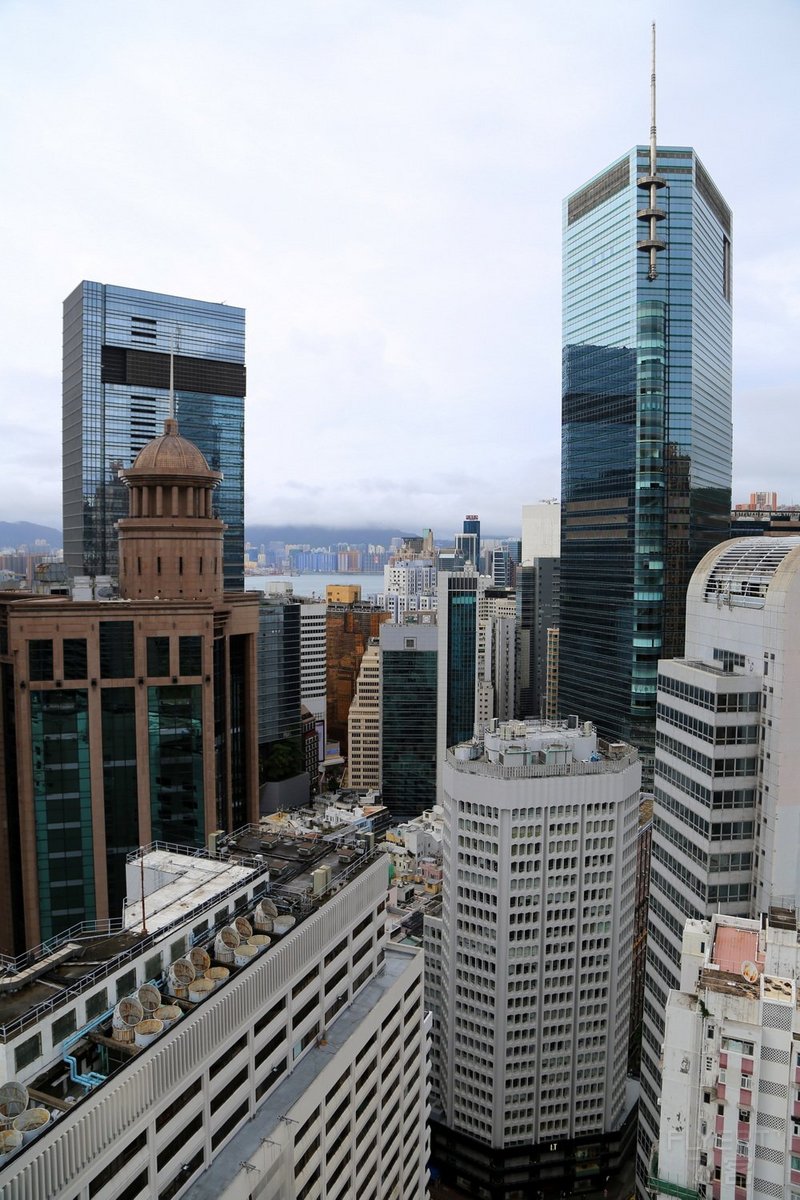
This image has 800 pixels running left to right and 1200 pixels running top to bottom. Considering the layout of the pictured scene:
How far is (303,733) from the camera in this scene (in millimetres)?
144500

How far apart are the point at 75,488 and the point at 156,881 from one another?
10864cm

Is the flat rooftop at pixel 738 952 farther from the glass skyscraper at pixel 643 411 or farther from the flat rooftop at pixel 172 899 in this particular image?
the glass skyscraper at pixel 643 411

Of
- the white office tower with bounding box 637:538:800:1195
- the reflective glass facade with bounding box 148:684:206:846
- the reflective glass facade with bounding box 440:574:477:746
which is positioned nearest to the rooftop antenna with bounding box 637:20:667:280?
the reflective glass facade with bounding box 440:574:477:746

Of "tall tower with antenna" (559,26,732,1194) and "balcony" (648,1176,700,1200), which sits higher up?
"tall tower with antenna" (559,26,732,1194)

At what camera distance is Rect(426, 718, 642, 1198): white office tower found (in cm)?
6297

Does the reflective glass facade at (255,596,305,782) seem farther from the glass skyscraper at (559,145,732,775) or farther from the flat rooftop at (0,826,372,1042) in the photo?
the flat rooftop at (0,826,372,1042)

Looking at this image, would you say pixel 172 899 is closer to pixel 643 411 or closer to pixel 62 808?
pixel 62 808

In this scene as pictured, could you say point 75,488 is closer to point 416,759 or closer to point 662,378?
point 416,759

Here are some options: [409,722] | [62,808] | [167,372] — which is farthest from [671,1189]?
[167,372]

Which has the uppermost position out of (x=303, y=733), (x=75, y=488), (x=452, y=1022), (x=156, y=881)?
(x=75, y=488)

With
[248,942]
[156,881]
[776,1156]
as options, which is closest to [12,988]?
[248,942]

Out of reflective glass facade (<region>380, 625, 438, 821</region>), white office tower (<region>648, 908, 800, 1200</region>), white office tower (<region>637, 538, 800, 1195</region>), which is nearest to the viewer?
white office tower (<region>648, 908, 800, 1200</region>)

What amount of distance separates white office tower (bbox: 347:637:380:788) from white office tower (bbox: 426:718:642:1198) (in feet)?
305

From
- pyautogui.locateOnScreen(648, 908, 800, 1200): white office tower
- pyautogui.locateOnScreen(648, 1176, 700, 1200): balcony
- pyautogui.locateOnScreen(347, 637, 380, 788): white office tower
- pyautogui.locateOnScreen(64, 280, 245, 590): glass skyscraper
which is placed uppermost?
pyautogui.locateOnScreen(64, 280, 245, 590): glass skyscraper
